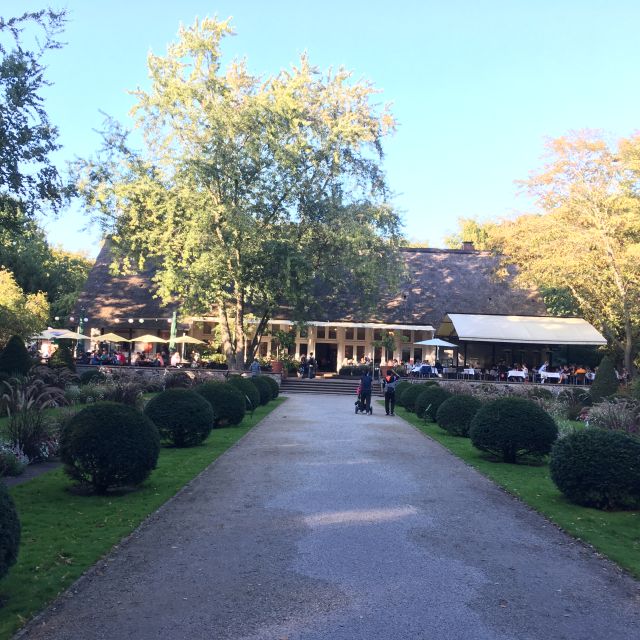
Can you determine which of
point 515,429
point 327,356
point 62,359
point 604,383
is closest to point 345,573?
point 515,429

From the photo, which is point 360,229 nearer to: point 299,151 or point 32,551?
point 299,151

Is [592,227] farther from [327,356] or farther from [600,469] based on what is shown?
[600,469]

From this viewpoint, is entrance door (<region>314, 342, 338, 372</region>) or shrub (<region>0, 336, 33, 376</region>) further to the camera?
entrance door (<region>314, 342, 338, 372</region>)

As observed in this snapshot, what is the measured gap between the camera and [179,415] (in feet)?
40.8

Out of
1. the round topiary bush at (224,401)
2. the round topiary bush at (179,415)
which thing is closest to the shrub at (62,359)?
the round topiary bush at (224,401)

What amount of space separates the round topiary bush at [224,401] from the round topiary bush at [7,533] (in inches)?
444

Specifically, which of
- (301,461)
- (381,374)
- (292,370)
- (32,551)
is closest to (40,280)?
(292,370)

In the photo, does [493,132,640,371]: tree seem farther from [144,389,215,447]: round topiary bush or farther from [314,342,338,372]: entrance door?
[144,389,215,447]: round topiary bush

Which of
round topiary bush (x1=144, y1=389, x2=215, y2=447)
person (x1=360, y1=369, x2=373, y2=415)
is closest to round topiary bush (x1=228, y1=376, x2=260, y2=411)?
person (x1=360, y1=369, x2=373, y2=415)

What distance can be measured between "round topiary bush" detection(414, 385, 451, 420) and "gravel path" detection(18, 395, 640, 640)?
9.56m

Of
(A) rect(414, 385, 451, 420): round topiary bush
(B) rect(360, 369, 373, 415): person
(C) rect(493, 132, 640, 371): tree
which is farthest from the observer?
(C) rect(493, 132, 640, 371): tree

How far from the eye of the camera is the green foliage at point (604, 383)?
2400 cm

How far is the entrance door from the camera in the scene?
41.7m

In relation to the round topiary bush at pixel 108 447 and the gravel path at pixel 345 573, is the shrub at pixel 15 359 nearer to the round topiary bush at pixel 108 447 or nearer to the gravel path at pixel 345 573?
the round topiary bush at pixel 108 447
